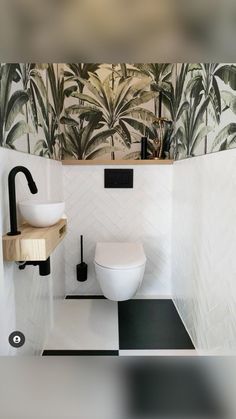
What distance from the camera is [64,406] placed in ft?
0.63

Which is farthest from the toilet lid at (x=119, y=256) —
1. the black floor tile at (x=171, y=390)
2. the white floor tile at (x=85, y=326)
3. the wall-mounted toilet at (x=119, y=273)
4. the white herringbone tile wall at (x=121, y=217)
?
the black floor tile at (x=171, y=390)

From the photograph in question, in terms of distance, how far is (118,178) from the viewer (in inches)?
76.3

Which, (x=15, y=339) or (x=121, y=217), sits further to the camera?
(x=121, y=217)

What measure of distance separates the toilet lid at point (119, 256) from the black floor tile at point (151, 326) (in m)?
0.43

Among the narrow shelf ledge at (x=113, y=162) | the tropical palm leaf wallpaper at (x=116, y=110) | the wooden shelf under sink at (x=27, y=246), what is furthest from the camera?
the narrow shelf ledge at (x=113, y=162)

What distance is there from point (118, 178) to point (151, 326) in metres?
1.04

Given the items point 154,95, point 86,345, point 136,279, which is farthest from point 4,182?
point 154,95

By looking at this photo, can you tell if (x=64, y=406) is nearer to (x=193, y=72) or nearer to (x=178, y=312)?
(x=193, y=72)

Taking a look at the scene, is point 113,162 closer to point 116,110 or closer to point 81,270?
point 116,110

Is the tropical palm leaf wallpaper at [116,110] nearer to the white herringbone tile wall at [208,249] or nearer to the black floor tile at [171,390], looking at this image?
the white herringbone tile wall at [208,249]

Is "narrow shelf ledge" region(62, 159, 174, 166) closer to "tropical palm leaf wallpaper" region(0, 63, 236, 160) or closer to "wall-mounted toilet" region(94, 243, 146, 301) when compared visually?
"tropical palm leaf wallpaper" region(0, 63, 236, 160)

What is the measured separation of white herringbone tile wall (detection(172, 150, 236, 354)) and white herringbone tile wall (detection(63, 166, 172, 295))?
0.89ft

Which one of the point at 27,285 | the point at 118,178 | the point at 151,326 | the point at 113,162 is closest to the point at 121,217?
the point at 118,178

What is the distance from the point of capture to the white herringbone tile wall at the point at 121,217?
1.94 meters
